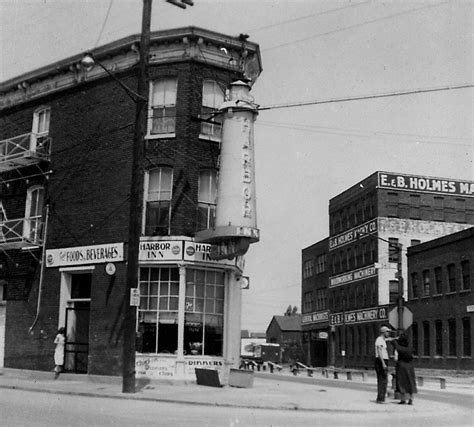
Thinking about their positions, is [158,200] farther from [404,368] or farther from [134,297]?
[404,368]

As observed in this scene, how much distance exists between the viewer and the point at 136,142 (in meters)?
19.7

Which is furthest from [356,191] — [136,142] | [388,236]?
[136,142]

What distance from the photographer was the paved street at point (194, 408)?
13.1m

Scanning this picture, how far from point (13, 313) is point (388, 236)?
1634 inches

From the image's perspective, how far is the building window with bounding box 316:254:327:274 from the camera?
76594mm

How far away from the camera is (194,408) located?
1566cm

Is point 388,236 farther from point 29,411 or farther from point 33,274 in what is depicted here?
point 29,411

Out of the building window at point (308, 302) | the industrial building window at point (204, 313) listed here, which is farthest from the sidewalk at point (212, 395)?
the building window at point (308, 302)

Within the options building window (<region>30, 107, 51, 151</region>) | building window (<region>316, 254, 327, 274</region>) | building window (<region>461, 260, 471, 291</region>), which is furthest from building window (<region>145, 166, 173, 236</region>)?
building window (<region>316, 254, 327, 274</region>)

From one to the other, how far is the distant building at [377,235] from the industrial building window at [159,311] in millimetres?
38046

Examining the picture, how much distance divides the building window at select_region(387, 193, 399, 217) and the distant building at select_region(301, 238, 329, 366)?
13723mm

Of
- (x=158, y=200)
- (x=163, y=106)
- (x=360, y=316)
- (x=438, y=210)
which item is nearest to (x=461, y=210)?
(x=438, y=210)

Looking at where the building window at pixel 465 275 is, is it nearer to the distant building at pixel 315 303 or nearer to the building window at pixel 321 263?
the distant building at pixel 315 303

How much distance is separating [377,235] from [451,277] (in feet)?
47.4
